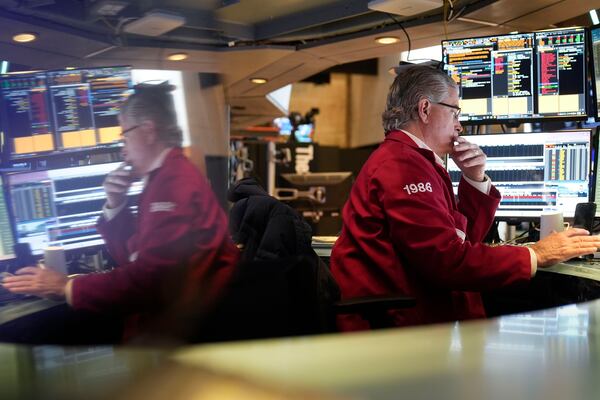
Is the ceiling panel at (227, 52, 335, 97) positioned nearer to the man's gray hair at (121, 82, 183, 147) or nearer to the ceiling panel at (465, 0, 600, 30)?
the ceiling panel at (465, 0, 600, 30)

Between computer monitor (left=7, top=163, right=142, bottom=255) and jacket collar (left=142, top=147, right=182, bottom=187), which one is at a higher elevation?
jacket collar (left=142, top=147, right=182, bottom=187)

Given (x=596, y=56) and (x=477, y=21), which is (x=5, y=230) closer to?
(x=596, y=56)

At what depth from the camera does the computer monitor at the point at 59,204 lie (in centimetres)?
40

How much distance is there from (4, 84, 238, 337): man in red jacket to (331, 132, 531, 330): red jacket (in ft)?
4.18

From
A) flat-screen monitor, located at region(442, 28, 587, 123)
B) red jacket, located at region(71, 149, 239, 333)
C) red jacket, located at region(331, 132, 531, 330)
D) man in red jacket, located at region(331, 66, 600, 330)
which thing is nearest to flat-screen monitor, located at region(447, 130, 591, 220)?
flat-screen monitor, located at region(442, 28, 587, 123)

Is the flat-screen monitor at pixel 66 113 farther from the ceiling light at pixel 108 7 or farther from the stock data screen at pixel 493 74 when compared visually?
the stock data screen at pixel 493 74

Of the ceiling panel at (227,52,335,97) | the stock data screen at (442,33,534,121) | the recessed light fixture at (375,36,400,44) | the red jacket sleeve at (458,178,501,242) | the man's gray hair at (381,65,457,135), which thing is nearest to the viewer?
the man's gray hair at (381,65,457,135)

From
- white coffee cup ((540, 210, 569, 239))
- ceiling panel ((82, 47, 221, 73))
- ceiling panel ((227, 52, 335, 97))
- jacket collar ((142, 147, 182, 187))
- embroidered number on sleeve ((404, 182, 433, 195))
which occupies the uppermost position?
ceiling panel ((227, 52, 335, 97))

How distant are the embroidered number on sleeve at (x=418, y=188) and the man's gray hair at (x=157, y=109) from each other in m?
1.31

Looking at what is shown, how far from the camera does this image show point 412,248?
1648 millimetres

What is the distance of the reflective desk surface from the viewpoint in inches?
15.6

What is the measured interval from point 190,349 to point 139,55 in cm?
20

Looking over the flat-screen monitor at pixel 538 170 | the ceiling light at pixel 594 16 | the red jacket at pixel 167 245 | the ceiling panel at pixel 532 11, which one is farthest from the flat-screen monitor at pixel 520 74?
the red jacket at pixel 167 245

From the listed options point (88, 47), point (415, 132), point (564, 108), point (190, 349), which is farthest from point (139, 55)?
point (564, 108)
